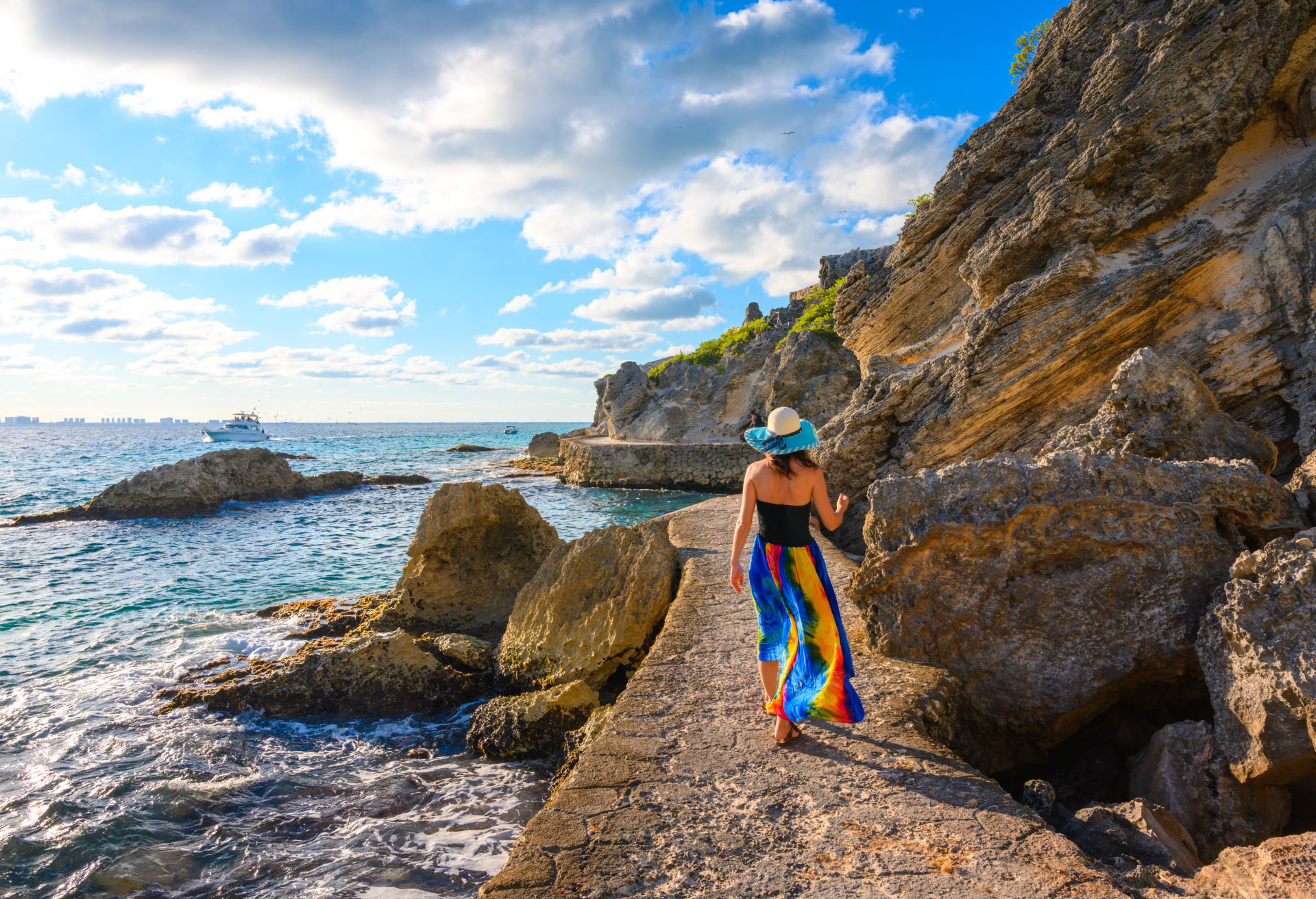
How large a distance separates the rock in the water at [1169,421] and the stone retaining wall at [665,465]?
79.0 feet

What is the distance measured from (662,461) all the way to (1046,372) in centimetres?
2564

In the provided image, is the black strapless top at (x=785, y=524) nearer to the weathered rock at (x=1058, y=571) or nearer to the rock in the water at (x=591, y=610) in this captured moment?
the weathered rock at (x=1058, y=571)

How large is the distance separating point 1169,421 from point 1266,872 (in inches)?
163

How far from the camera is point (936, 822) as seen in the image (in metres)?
3.15

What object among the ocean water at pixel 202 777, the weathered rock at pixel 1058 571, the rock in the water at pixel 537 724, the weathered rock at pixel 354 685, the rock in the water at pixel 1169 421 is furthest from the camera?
the weathered rock at pixel 354 685

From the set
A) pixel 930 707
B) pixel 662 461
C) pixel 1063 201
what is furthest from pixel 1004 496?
pixel 662 461

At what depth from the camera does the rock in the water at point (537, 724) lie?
6004 mm

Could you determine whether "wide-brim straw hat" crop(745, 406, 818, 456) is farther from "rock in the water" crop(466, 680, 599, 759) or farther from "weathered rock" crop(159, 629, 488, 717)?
"weathered rock" crop(159, 629, 488, 717)

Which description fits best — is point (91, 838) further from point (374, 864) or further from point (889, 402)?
point (889, 402)

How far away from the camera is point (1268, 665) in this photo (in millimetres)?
3320

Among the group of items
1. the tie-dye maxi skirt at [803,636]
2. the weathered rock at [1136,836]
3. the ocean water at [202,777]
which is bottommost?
the ocean water at [202,777]

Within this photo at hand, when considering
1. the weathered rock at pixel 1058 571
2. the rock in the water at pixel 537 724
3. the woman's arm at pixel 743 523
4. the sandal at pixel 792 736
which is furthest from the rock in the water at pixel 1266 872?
the rock in the water at pixel 537 724

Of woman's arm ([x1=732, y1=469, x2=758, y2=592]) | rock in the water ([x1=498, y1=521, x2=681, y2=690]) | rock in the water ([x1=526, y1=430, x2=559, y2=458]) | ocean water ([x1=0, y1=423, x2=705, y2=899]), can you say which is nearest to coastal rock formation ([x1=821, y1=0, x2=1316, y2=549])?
rock in the water ([x1=498, y1=521, x2=681, y2=690])

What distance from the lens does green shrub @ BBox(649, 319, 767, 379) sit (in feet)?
127
